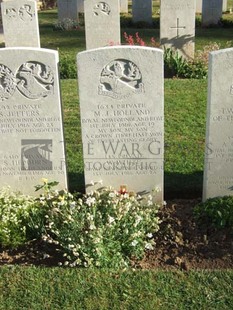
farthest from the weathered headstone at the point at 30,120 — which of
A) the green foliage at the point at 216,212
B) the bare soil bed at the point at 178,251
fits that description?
the green foliage at the point at 216,212

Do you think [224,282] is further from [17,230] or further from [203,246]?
[17,230]

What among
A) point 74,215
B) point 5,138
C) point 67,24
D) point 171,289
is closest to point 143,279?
point 171,289

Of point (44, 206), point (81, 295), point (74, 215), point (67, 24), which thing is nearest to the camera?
point (81, 295)

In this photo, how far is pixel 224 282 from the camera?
4.26 m

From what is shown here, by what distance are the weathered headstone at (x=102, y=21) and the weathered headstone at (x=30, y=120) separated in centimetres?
701

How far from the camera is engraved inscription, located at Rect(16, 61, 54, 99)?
498cm

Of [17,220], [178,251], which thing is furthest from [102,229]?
[17,220]

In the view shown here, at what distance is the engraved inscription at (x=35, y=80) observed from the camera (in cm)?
498

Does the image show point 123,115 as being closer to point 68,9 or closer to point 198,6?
point 68,9

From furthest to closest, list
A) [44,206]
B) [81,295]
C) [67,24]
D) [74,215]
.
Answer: [67,24] < [44,206] < [74,215] < [81,295]

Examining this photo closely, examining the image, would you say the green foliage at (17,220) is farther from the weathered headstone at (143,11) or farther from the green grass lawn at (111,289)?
the weathered headstone at (143,11)

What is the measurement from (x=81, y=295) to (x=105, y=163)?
1723 mm

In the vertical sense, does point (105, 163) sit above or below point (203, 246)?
above

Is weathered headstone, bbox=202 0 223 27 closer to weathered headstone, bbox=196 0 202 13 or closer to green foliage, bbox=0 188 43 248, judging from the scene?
weathered headstone, bbox=196 0 202 13
